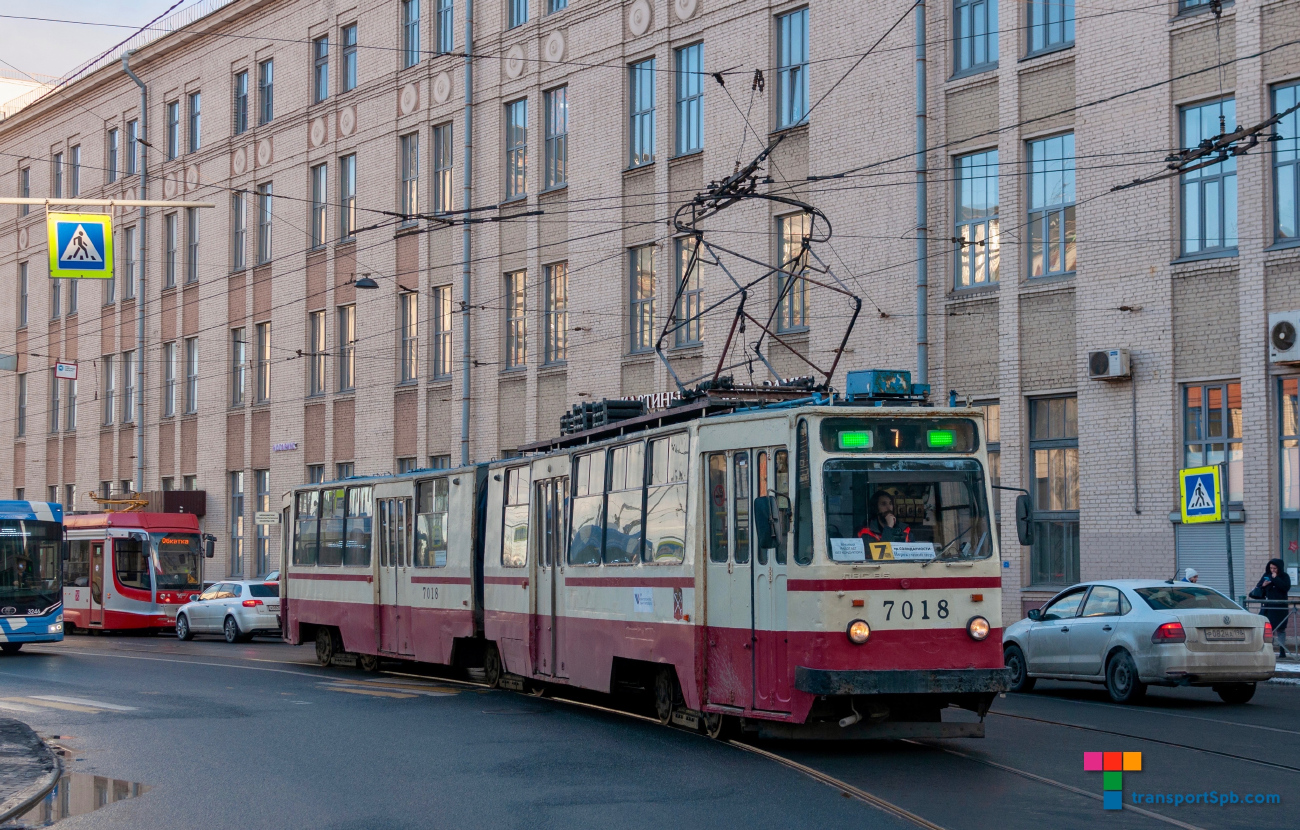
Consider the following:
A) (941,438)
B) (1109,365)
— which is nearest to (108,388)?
(1109,365)

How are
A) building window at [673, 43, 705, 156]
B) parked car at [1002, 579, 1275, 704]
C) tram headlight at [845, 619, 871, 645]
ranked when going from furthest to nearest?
building window at [673, 43, 705, 156], parked car at [1002, 579, 1275, 704], tram headlight at [845, 619, 871, 645]

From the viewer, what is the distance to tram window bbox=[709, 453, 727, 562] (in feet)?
42.9

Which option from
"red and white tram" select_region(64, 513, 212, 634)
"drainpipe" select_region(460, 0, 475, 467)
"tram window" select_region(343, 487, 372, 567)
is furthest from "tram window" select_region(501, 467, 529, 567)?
"red and white tram" select_region(64, 513, 212, 634)

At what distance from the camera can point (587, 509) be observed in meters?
15.8

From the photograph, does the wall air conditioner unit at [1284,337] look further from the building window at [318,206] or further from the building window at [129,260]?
the building window at [129,260]

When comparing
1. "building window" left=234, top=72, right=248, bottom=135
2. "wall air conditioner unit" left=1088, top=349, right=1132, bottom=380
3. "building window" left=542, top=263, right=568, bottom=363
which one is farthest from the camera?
"building window" left=234, top=72, right=248, bottom=135

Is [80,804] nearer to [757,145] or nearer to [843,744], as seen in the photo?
[843,744]

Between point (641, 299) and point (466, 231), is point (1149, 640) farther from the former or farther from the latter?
point (466, 231)

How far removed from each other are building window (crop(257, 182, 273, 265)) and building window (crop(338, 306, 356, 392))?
4291 millimetres

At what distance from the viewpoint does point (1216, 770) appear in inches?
442

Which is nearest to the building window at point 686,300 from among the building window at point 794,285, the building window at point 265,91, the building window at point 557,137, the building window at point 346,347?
the building window at point 794,285

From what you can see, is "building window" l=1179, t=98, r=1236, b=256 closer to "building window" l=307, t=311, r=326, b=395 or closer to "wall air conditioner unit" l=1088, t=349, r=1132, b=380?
"wall air conditioner unit" l=1088, t=349, r=1132, b=380

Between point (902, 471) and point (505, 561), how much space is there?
694cm

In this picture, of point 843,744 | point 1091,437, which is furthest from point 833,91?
point 843,744
